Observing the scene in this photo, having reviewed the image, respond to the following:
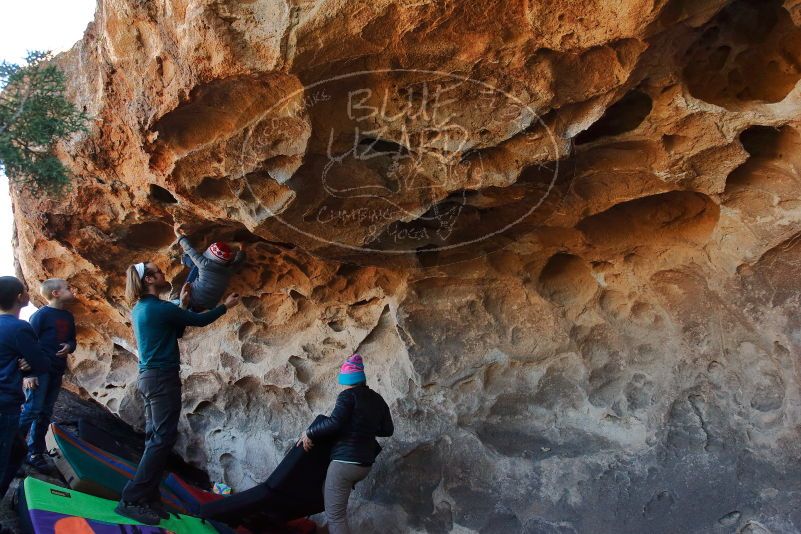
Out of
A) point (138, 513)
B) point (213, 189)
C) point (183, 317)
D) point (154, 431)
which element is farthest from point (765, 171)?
point (138, 513)

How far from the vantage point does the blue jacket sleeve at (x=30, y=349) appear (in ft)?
10.3

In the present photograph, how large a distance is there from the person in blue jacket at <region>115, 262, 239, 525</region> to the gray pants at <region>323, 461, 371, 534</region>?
0.76 meters

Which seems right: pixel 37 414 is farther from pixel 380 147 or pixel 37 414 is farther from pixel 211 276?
pixel 380 147

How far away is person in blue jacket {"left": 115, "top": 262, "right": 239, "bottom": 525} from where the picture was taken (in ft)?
10.1

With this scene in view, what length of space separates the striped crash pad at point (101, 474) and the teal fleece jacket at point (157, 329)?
2.51 ft

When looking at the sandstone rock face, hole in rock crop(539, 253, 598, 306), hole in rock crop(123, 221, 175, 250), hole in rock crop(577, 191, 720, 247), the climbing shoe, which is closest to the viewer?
the sandstone rock face

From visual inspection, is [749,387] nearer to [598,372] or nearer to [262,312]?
[598,372]

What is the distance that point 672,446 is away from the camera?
363cm

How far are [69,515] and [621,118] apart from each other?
302cm

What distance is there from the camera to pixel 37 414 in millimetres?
3766

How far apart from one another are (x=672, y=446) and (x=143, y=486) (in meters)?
2.65

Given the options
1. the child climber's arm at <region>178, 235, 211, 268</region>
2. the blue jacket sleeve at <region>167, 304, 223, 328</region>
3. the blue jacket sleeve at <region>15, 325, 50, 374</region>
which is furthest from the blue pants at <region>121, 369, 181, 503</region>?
the child climber's arm at <region>178, 235, 211, 268</region>

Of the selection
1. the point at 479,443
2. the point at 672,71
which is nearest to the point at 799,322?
the point at 672,71

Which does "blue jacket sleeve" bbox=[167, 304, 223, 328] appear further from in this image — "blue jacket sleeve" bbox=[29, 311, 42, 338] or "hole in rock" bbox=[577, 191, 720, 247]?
"hole in rock" bbox=[577, 191, 720, 247]
